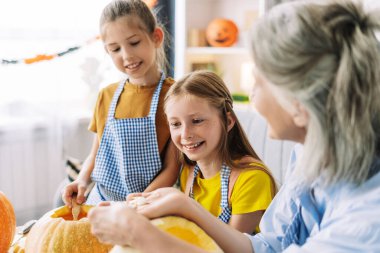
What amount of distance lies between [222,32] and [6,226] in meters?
2.41

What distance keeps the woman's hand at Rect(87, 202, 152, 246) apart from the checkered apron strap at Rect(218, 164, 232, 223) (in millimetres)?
557

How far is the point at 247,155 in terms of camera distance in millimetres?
1434

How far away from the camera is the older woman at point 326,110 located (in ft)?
2.33

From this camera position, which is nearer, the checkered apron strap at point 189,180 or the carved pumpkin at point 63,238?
the carved pumpkin at point 63,238

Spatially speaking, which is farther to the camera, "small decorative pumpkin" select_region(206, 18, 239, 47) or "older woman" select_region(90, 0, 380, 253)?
"small decorative pumpkin" select_region(206, 18, 239, 47)

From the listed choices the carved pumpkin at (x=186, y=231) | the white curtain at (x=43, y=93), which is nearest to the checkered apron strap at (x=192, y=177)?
the carved pumpkin at (x=186, y=231)

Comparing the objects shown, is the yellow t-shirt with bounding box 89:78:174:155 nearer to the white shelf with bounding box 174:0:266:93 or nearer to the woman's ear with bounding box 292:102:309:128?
the woman's ear with bounding box 292:102:309:128

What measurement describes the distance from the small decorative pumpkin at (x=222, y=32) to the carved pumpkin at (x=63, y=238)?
2.43 metres

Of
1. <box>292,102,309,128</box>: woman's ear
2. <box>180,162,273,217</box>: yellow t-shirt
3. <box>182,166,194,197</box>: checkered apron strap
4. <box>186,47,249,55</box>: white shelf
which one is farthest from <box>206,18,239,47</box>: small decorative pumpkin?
<box>292,102,309,128</box>: woman's ear

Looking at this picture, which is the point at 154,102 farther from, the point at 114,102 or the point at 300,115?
the point at 300,115

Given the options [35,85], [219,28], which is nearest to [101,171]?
[35,85]

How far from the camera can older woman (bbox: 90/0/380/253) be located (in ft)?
2.33

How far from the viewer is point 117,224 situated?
792mm

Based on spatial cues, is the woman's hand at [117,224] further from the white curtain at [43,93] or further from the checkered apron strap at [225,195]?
the white curtain at [43,93]
